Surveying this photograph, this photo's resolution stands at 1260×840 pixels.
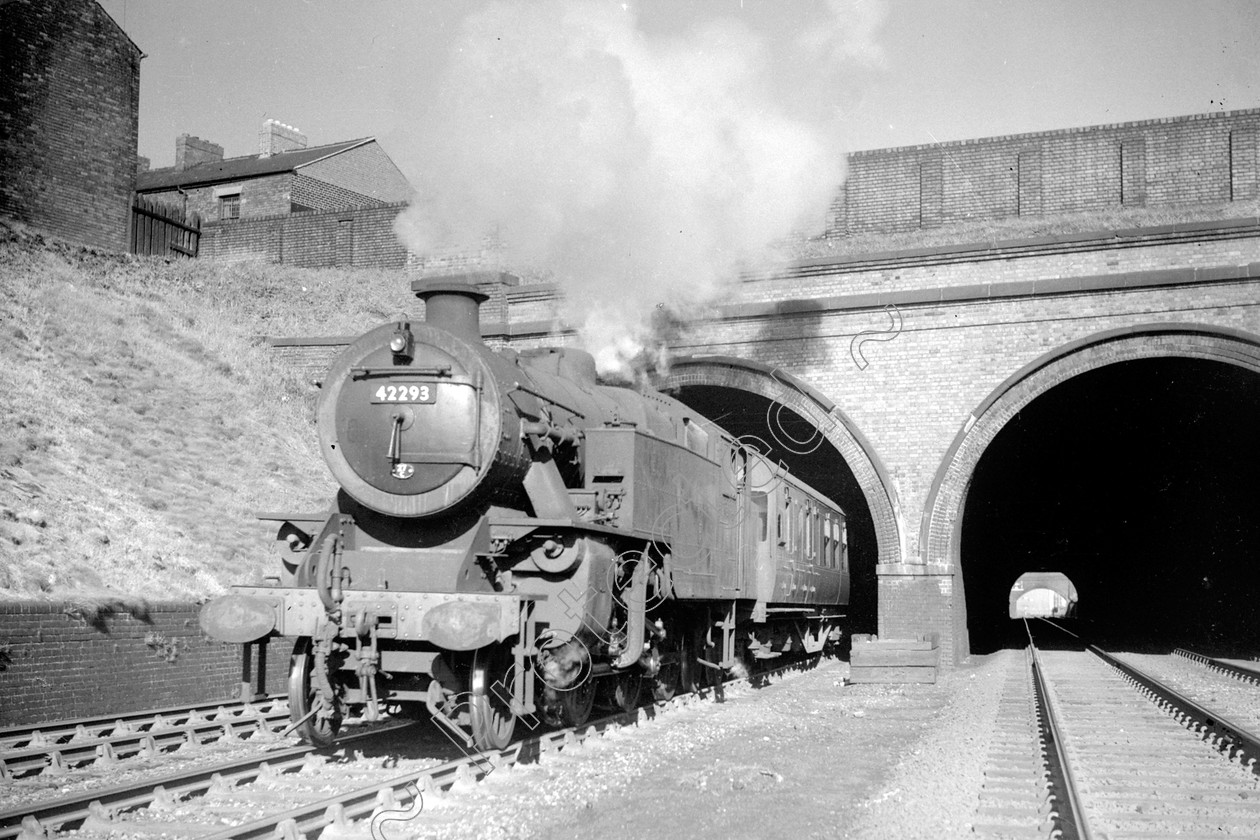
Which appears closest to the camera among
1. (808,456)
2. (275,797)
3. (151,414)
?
(275,797)

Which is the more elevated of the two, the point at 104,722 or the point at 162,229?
the point at 162,229

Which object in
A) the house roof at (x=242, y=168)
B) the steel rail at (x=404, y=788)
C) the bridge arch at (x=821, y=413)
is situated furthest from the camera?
the house roof at (x=242, y=168)

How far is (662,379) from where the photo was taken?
1920cm

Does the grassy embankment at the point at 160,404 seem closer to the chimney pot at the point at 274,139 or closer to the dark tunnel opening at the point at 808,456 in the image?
the dark tunnel opening at the point at 808,456

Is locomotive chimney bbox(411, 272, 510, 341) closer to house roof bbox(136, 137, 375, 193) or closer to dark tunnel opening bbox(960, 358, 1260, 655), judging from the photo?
dark tunnel opening bbox(960, 358, 1260, 655)

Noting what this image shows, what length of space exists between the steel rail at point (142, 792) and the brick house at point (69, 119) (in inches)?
692

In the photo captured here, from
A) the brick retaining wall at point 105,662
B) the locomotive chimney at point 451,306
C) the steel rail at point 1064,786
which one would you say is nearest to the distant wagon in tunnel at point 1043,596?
the steel rail at point 1064,786

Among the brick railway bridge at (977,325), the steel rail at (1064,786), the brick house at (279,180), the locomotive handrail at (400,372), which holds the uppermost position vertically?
the brick house at (279,180)

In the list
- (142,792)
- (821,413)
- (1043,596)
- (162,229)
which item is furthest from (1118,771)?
(1043,596)

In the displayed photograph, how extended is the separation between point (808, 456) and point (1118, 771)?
1617 centimetres

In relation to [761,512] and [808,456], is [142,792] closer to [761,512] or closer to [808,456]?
[761,512]

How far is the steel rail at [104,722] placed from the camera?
861 cm

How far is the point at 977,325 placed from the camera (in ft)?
57.7

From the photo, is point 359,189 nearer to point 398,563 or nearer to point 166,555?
point 166,555
